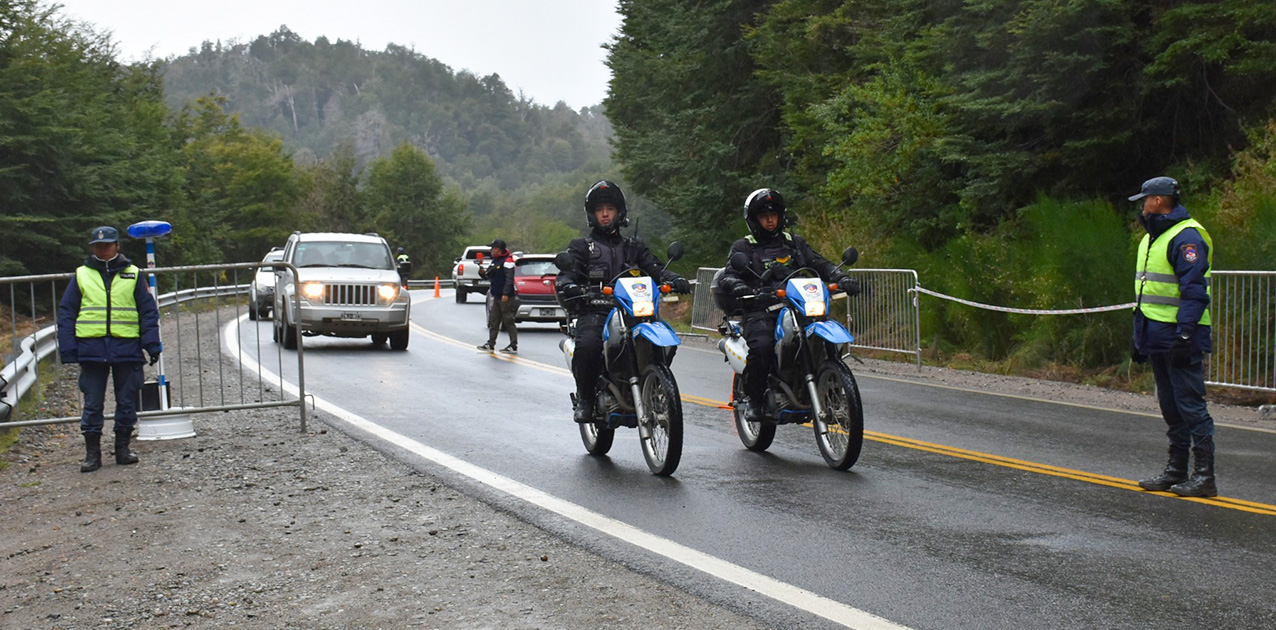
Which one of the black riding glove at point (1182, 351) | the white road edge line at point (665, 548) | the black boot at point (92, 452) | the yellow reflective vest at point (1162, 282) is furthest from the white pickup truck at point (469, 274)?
the black riding glove at point (1182, 351)

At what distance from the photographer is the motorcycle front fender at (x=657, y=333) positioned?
28.2ft

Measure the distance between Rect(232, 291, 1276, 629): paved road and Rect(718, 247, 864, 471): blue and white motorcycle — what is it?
0.32m

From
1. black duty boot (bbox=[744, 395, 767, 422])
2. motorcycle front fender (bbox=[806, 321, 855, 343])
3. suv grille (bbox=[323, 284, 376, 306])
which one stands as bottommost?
black duty boot (bbox=[744, 395, 767, 422])

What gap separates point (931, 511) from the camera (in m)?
7.51

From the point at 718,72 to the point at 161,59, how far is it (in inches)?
2594

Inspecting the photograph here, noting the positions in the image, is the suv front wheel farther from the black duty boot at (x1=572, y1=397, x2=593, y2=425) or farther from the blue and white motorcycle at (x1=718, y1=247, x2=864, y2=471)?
the blue and white motorcycle at (x1=718, y1=247, x2=864, y2=471)

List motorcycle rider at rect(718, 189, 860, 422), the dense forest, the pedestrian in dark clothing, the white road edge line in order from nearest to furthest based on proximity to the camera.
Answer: the white road edge line < motorcycle rider at rect(718, 189, 860, 422) < the dense forest < the pedestrian in dark clothing

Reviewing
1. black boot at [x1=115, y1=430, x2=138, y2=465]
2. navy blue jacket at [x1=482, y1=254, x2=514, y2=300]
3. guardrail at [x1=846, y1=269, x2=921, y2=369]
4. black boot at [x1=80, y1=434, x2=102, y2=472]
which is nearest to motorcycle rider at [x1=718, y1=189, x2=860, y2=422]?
black boot at [x1=115, y1=430, x2=138, y2=465]

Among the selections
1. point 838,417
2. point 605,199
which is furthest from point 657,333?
point 838,417

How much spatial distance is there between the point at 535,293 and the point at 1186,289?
65.3 feet

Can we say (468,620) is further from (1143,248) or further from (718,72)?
(718,72)

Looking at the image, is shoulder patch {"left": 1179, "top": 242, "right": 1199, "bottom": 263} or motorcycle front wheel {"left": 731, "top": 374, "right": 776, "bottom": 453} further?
motorcycle front wheel {"left": 731, "top": 374, "right": 776, "bottom": 453}

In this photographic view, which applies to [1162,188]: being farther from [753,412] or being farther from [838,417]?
[753,412]

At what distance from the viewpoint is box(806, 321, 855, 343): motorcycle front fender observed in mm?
8625
